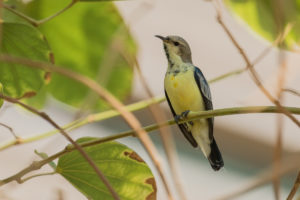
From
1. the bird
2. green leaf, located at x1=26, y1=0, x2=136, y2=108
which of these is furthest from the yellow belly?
green leaf, located at x1=26, y1=0, x2=136, y2=108

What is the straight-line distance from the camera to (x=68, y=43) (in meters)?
1.23

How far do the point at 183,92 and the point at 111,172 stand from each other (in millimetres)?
796

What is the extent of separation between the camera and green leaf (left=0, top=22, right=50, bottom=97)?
0.92 meters

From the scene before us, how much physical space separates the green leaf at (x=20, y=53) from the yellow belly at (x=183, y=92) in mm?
729

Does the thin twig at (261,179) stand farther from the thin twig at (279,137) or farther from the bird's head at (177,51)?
the bird's head at (177,51)

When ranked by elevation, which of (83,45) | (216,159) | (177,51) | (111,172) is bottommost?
(111,172)

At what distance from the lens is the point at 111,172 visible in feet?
2.90

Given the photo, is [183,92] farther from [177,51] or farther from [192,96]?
[177,51]

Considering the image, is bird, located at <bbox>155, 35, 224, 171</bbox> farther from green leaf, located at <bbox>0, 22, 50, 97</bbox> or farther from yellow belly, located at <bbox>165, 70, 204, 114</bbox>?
green leaf, located at <bbox>0, 22, 50, 97</bbox>

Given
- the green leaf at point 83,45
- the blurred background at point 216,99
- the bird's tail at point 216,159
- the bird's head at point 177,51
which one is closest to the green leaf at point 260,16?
the green leaf at point 83,45

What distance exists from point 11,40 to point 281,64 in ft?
1.98

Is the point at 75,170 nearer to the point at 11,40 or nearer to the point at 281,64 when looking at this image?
the point at 11,40

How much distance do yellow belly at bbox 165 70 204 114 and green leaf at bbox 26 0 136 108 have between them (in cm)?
45

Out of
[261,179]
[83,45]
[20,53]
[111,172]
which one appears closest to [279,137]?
[261,179]
